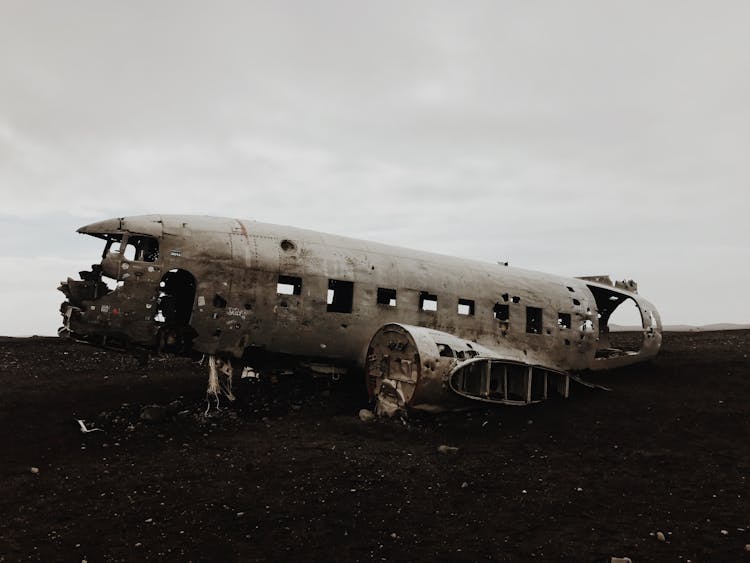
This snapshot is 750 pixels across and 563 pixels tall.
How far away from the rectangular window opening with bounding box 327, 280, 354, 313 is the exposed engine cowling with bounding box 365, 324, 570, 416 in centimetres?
120

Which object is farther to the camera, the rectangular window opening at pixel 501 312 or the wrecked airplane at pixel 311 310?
the rectangular window opening at pixel 501 312

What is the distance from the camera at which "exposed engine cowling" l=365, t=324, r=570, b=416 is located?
14.3 m

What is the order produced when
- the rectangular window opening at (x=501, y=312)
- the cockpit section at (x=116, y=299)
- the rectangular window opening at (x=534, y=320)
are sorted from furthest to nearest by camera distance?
the rectangular window opening at (x=534, y=320) < the rectangular window opening at (x=501, y=312) < the cockpit section at (x=116, y=299)

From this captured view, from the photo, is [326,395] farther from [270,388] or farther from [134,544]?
[134,544]

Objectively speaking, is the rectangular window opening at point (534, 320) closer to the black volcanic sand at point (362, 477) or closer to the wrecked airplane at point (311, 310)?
the wrecked airplane at point (311, 310)

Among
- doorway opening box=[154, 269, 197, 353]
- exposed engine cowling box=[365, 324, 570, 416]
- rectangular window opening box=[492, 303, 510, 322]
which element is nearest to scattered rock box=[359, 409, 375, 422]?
exposed engine cowling box=[365, 324, 570, 416]

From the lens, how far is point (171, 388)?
17.8 m

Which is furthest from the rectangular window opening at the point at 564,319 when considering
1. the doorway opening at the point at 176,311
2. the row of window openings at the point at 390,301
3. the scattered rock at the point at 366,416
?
the doorway opening at the point at 176,311

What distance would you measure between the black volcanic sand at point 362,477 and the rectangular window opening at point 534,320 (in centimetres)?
277

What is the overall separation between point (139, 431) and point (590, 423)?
10970 millimetres

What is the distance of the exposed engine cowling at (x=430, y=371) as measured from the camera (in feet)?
46.8

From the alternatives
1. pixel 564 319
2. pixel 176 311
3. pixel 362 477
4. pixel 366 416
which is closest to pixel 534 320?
pixel 564 319

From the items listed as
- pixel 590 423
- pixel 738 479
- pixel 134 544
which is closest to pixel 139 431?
pixel 134 544

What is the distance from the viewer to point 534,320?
19.1m
